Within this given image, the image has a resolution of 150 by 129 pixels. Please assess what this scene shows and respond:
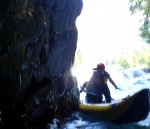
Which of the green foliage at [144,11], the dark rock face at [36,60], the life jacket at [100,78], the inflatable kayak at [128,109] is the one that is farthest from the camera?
the green foliage at [144,11]

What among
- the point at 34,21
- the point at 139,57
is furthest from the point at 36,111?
the point at 139,57

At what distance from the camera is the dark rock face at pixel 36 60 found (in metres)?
7.38

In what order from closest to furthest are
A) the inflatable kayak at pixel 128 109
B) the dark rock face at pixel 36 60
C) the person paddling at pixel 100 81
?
the dark rock face at pixel 36 60
the inflatable kayak at pixel 128 109
the person paddling at pixel 100 81

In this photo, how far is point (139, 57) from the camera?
190 ft

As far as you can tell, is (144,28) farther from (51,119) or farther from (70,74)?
(51,119)

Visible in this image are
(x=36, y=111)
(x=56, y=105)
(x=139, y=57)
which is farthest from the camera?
(x=139, y=57)

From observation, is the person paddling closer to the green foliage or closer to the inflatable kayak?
the inflatable kayak

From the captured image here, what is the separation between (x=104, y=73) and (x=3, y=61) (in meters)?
4.75

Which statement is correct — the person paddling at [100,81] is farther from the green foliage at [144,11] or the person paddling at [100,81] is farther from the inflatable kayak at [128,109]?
the green foliage at [144,11]

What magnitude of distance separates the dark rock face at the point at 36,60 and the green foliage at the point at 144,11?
423cm

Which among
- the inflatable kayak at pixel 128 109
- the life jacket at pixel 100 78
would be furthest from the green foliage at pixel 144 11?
the inflatable kayak at pixel 128 109

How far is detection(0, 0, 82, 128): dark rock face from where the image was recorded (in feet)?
24.2

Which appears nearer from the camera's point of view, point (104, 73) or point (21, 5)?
point (21, 5)

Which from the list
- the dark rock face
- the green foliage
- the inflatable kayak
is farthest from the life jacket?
the green foliage
